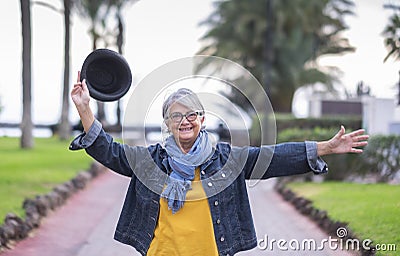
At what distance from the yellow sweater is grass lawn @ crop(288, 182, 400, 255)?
9.23ft

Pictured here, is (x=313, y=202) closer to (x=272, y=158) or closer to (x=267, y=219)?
(x=267, y=219)

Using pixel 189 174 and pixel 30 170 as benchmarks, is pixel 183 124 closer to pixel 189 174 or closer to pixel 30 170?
pixel 189 174

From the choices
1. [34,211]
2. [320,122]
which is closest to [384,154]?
[34,211]

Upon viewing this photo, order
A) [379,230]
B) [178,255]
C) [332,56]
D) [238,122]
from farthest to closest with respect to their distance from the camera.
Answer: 1. [332,56]
2. [379,230]
3. [238,122]
4. [178,255]

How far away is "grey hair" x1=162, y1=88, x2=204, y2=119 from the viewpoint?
2.78 m

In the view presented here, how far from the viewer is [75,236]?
7648mm

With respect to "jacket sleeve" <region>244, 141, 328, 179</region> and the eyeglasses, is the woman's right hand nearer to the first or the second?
the eyeglasses

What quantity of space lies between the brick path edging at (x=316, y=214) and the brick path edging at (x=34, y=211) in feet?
11.6

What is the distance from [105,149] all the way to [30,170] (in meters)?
9.31

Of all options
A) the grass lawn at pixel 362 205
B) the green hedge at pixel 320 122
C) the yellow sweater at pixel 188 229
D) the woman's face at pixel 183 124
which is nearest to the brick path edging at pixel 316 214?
the grass lawn at pixel 362 205

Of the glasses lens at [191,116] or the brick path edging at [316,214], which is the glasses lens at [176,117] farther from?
the brick path edging at [316,214]

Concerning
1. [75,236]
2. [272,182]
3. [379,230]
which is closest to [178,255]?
[379,230]

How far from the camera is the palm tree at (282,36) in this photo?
29.9 metres

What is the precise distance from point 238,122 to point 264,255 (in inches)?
132
